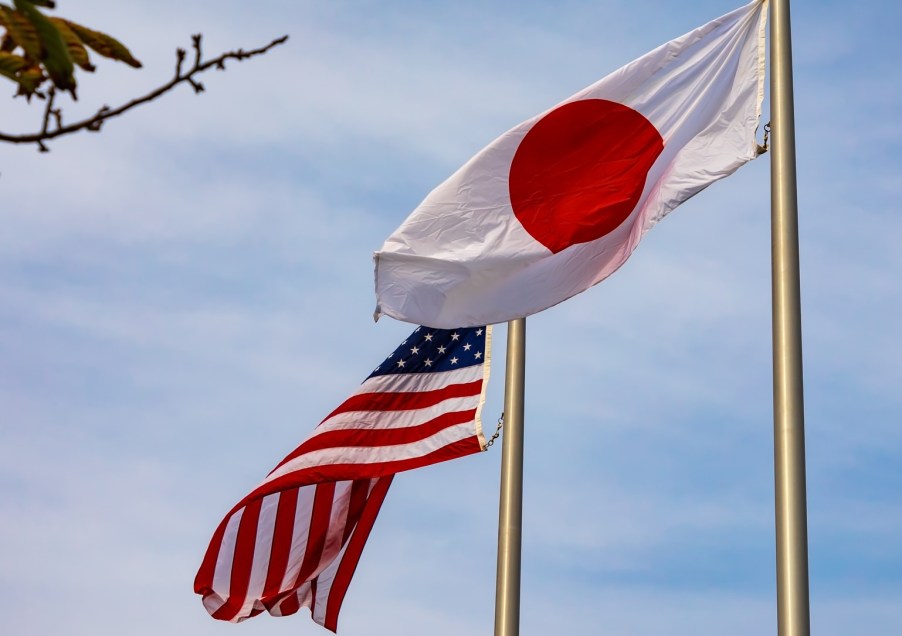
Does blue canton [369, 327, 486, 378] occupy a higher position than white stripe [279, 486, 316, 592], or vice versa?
blue canton [369, 327, 486, 378]

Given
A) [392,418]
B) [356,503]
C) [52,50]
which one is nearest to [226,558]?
[356,503]

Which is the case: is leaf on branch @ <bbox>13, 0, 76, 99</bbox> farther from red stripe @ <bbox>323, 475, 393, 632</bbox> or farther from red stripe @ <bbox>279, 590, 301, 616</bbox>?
red stripe @ <bbox>279, 590, 301, 616</bbox>

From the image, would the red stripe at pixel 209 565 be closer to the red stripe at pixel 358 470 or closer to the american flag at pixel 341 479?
the american flag at pixel 341 479

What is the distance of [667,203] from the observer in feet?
36.1

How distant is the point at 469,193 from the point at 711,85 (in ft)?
7.46

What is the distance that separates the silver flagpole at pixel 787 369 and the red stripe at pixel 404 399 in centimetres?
509

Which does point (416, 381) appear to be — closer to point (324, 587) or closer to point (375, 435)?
point (375, 435)

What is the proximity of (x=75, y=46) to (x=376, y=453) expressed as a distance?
36.8 feet

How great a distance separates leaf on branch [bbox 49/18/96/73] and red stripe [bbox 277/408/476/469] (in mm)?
10933

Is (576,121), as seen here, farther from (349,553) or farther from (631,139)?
(349,553)

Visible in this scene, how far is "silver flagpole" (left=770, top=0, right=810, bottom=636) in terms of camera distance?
→ 8.66 metres

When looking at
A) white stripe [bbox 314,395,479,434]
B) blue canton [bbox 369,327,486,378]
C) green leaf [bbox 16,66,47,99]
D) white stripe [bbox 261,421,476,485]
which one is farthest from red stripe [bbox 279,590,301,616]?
green leaf [bbox 16,66,47,99]

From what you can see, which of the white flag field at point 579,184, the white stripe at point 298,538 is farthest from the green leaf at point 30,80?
the white stripe at point 298,538

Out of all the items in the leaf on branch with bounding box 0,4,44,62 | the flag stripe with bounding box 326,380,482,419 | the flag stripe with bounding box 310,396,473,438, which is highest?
the flag stripe with bounding box 326,380,482,419
